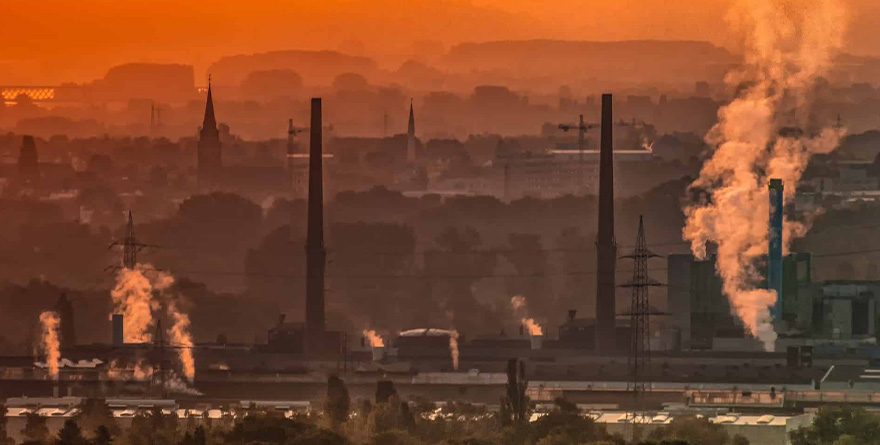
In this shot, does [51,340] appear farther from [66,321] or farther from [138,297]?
[138,297]

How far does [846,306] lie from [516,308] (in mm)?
7320

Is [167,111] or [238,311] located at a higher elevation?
[167,111]

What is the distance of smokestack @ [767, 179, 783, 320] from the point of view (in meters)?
49.5

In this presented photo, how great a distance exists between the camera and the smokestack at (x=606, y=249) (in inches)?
1892

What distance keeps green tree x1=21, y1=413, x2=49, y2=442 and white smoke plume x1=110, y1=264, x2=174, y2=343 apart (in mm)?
13912

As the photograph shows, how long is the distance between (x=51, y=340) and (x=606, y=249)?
8384 millimetres

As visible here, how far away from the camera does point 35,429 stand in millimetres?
34156

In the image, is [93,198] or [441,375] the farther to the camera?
[93,198]

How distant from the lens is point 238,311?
53.0m

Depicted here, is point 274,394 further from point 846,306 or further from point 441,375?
point 846,306

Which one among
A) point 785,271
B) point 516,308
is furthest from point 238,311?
point 785,271

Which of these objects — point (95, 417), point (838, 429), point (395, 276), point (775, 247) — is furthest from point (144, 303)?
point (838, 429)

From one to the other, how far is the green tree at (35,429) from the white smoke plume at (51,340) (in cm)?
923

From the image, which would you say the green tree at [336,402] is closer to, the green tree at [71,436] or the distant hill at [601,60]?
the green tree at [71,436]
